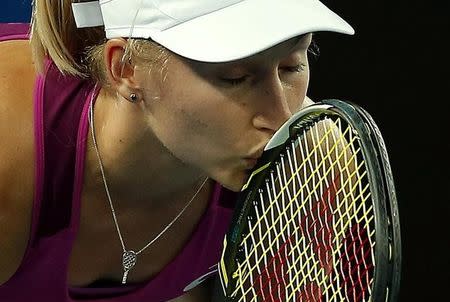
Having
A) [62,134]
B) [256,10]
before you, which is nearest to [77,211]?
[62,134]

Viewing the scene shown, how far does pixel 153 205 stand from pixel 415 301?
530 mm

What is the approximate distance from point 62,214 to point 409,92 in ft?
1.96

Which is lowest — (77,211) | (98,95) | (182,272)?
(182,272)

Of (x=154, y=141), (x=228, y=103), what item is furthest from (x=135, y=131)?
(x=228, y=103)

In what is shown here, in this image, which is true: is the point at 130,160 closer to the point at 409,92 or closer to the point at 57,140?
the point at 57,140

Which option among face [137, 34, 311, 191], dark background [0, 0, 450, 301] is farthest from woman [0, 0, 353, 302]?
dark background [0, 0, 450, 301]

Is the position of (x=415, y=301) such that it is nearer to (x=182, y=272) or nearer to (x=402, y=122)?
(x=402, y=122)

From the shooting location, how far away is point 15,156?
1089 mm

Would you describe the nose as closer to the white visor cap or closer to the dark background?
the white visor cap

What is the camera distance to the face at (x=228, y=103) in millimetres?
979

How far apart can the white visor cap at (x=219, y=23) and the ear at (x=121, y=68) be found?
0.01 meters

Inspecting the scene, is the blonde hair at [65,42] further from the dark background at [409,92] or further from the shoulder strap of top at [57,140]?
the dark background at [409,92]

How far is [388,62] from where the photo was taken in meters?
1.56

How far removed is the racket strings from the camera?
1.09m
